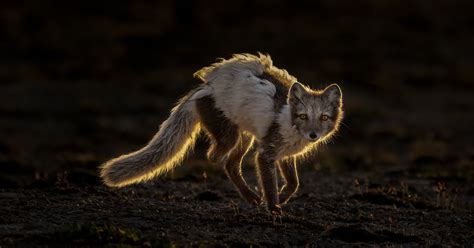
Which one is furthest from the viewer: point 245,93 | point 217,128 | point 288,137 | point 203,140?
point 203,140

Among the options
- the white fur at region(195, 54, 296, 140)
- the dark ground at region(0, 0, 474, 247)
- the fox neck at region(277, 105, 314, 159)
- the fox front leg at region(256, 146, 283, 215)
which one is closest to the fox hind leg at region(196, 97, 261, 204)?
A: the white fur at region(195, 54, 296, 140)

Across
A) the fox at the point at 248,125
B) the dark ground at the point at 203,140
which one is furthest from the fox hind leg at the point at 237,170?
the dark ground at the point at 203,140

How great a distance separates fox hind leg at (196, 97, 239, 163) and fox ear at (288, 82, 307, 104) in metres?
0.97

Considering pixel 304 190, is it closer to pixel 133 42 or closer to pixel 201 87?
pixel 201 87

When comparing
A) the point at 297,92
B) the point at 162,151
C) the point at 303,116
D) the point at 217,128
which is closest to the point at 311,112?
the point at 303,116

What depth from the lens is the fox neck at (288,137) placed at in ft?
28.2

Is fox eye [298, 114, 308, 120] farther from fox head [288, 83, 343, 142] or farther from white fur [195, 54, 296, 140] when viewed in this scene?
white fur [195, 54, 296, 140]

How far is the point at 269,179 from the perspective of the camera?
8711 mm

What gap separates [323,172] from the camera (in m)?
13.4

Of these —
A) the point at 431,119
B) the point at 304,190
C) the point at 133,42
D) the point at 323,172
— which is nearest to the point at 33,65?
the point at 133,42

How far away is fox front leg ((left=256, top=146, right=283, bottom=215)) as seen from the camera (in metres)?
8.67

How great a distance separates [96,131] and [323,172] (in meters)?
8.47

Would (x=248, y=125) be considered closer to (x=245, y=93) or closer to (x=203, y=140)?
(x=245, y=93)

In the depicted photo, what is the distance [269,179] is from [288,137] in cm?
51
